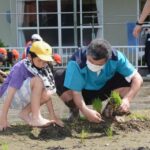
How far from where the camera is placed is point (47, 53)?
5.81 metres

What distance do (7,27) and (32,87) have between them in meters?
11.2

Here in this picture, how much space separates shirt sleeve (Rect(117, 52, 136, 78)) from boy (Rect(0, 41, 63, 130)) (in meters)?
0.77

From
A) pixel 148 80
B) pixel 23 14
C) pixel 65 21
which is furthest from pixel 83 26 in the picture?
pixel 148 80

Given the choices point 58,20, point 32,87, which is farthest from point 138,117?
point 58,20

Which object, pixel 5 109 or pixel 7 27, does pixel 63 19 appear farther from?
pixel 5 109

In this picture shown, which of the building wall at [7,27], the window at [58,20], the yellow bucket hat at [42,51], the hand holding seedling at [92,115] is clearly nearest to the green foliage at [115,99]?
the hand holding seedling at [92,115]

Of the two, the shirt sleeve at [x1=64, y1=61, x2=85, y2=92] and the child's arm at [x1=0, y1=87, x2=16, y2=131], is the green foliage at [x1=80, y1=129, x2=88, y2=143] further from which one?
the child's arm at [x1=0, y1=87, x2=16, y2=131]

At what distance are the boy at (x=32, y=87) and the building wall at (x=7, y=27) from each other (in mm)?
10642

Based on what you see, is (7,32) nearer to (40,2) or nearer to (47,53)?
(40,2)

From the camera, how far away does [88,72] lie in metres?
5.98

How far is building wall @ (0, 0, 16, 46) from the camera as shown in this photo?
1658cm

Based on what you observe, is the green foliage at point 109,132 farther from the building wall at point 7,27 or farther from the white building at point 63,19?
the building wall at point 7,27

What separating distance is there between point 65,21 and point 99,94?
1037 centimetres

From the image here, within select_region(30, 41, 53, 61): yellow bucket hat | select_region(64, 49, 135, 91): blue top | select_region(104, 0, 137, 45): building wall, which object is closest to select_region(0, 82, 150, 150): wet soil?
select_region(64, 49, 135, 91): blue top
